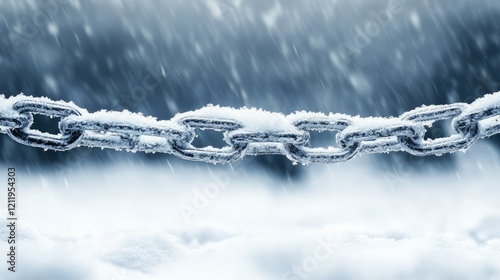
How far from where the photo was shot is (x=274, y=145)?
5.07 feet

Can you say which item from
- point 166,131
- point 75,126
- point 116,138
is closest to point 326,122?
point 166,131

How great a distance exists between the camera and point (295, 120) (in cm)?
152

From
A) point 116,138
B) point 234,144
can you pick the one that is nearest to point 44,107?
point 116,138

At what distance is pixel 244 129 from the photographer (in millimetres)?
1478

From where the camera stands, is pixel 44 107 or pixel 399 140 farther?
pixel 399 140

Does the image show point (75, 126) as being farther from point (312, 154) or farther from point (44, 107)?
point (312, 154)

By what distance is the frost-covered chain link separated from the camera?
147 centimetres

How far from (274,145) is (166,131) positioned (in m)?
0.32

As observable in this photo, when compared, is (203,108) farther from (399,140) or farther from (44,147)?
(399,140)

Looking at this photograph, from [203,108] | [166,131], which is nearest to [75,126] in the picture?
[166,131]

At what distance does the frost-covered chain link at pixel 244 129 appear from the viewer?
1469 mm

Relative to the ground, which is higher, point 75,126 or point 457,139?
point 75,126

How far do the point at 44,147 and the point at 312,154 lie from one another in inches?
30.5

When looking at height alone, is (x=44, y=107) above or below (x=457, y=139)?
above
